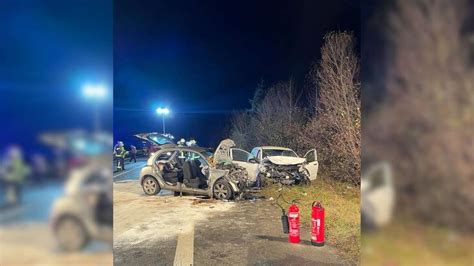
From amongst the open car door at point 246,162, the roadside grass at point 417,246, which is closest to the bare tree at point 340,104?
the open car door at point 246,162

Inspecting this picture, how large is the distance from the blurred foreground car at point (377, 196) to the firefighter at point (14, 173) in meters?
1.67

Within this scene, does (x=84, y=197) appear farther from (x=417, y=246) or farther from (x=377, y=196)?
(x=417, y=246)

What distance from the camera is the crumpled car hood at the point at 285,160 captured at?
8.45 m

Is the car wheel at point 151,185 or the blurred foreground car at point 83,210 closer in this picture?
the blurred foreground car at point 83,210

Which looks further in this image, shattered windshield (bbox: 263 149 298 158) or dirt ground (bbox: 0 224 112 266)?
shattered windshield (bbox: 263 149 298 158)

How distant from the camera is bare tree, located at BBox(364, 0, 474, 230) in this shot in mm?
1245

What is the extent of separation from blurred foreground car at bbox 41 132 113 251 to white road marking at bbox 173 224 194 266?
92.0 inches

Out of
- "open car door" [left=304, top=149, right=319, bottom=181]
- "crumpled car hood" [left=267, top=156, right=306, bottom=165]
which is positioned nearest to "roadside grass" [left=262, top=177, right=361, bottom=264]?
"open car door" [left=304, top=149, right=319, bottom=181]

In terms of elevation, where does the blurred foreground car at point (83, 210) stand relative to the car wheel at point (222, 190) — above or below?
above

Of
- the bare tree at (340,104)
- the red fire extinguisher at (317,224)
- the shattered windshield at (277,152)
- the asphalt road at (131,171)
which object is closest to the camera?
the red fire extinguisher at (317,224)

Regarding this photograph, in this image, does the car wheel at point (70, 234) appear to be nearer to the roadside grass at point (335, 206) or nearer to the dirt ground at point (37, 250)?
the dirt ground at point (37, 250)

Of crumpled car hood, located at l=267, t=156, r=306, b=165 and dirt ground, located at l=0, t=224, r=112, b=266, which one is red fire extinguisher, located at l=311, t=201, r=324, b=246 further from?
crumpled car hood, located at l=267, t=156, r=306, b=165

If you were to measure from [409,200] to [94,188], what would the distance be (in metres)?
1.44

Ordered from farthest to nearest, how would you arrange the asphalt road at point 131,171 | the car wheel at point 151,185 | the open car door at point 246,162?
the asphalt road at point 131,171 → the open car door at point 246,162 → the car wheel at point 151,185
